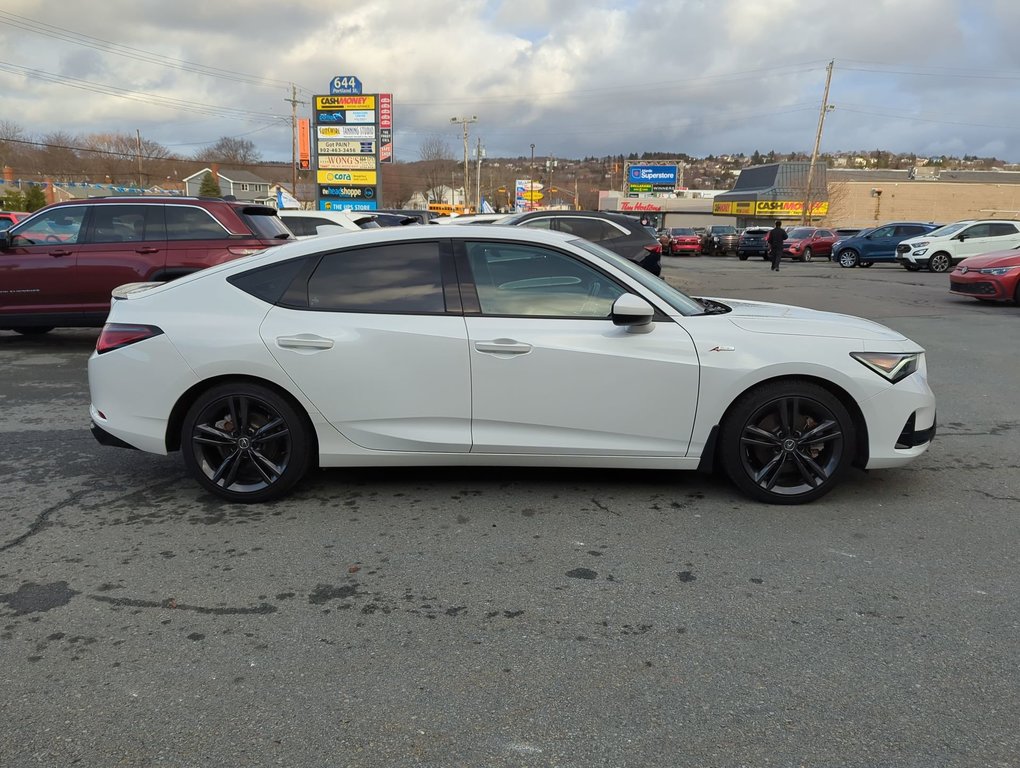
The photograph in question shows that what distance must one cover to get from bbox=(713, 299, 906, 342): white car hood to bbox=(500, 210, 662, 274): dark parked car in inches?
307

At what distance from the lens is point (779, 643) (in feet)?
9.71

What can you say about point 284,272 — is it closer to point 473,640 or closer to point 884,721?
point 473,640

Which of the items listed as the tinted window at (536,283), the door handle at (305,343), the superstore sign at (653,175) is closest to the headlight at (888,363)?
the tinted window at (536,283)

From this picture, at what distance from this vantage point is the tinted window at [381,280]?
4336mm

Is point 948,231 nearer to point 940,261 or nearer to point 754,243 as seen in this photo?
point 940,261

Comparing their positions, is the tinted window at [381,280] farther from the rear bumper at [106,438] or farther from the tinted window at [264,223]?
the tinted window at [264,223]

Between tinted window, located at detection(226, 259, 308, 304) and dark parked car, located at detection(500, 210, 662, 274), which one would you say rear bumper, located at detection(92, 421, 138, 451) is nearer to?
tinted window, located at detection(226, 259, 308, 304)

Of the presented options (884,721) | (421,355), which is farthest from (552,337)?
(884,721)

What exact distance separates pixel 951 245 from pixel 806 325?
2455cm

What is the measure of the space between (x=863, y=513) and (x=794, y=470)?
43cm

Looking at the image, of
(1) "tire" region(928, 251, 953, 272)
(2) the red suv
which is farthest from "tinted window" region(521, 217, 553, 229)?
(1) "tire" region(928, 251, 953, 272)

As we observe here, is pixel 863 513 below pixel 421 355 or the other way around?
below

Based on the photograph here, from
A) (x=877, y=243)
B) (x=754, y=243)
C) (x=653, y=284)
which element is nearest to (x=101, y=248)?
(x=653, y=284)

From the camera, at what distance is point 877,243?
2953 cm
